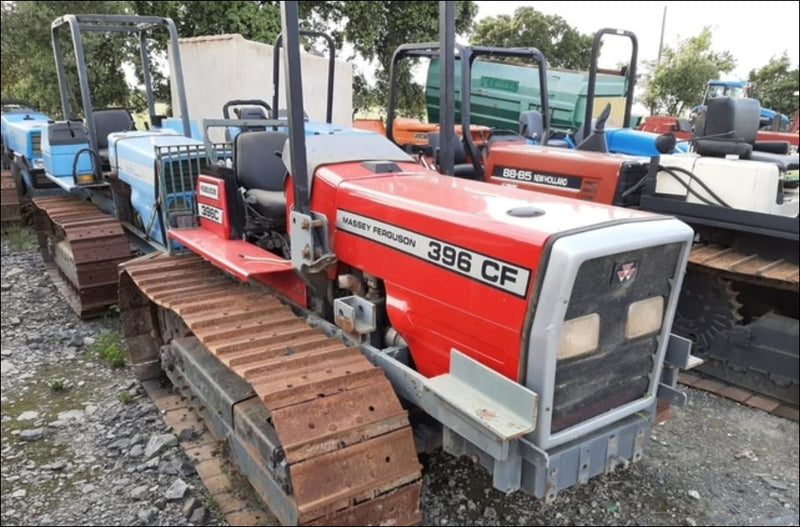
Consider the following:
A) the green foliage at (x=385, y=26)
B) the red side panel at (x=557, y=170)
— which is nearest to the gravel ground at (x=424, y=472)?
the red side panel at (x=557, y=170)

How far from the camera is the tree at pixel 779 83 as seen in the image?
2144cm

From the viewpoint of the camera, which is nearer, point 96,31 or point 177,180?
point 177,180

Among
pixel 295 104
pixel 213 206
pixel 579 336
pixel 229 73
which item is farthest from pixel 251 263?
pixel 229 73

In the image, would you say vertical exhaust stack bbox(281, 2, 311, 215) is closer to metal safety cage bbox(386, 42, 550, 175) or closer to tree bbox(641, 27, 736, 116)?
metal safety cage bbox(386, 42, 550, 175)

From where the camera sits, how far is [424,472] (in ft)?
10.4

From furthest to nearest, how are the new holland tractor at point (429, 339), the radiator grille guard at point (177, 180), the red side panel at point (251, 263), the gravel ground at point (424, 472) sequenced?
the radiator grille guard at point (177, 180) < the red side panel at point (251, 263) < the gravel ground at point (424, 472) < the new holland tractor at point (429, 339)

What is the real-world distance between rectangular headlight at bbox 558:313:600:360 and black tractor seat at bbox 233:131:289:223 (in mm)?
2170

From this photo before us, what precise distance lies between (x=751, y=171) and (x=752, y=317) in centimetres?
103

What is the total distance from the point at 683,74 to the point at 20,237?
19.3m

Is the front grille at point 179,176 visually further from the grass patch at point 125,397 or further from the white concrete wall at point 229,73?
the white concrete wall at point 229,73

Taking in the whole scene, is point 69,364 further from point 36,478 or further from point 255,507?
point 255,507

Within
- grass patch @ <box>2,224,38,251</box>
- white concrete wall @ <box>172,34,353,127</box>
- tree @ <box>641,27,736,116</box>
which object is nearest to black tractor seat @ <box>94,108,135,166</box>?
grass patch @ <box>2,224,38,251</box>

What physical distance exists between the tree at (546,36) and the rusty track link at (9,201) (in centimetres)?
1785

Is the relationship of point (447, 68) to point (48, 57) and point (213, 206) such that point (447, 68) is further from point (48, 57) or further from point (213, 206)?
point (48, 57)
